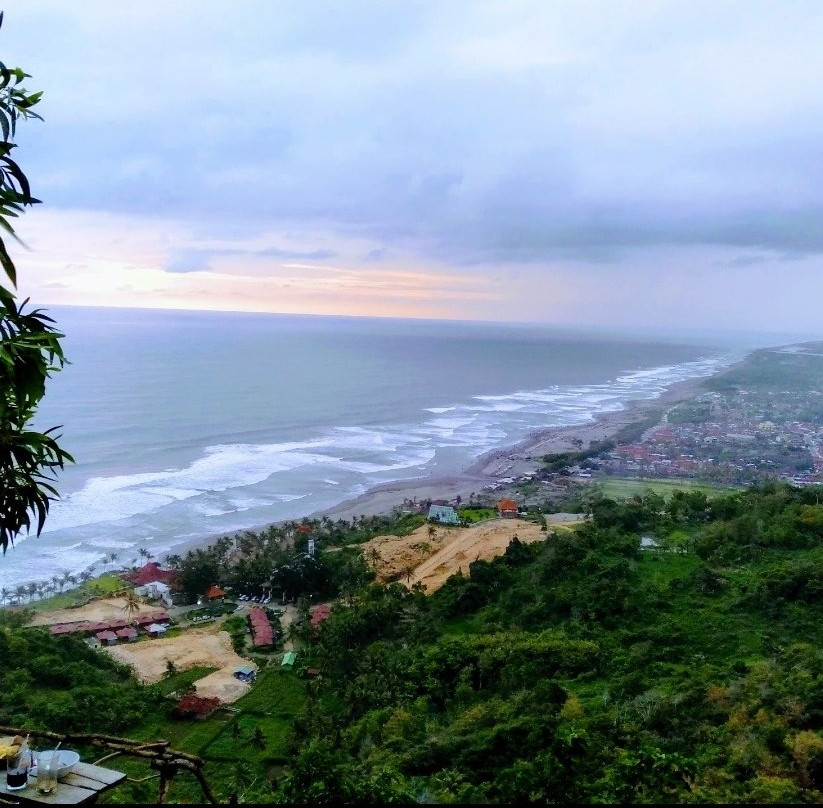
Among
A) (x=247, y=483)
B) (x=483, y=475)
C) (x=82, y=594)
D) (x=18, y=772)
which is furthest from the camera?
(x=483, y=475)

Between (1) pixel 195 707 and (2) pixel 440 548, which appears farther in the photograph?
(2) pixel 440 548

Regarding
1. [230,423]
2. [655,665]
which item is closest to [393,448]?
[230,423]

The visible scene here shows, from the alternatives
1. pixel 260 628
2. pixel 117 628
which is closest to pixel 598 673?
pixel 260 628

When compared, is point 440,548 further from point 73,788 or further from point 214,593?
point 73,788

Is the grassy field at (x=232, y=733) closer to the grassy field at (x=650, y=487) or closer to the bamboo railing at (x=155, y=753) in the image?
the bamboo railing at (x=155, y=753)

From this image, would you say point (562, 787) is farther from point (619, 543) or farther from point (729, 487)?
point (729, 487)

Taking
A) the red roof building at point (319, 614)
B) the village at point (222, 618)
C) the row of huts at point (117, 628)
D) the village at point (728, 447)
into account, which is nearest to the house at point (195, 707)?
the village at point (222, 618)
